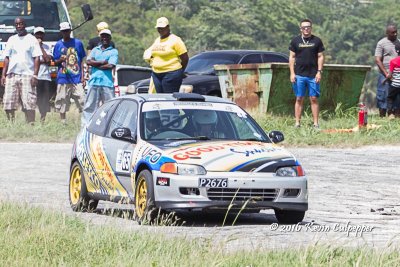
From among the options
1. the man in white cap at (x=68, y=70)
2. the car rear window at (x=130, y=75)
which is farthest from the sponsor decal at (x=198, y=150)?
the car rear window at (x=130, y=75)

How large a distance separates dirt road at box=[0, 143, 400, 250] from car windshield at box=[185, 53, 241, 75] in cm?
661

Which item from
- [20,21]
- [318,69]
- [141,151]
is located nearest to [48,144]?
[20,21]

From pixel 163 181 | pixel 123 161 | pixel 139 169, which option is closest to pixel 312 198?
pixel 123 161

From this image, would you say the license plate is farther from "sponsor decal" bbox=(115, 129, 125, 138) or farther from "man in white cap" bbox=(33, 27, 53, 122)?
"man in white cap" bbox=(33, 27, 53, 122)

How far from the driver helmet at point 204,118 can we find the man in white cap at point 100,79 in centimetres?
842

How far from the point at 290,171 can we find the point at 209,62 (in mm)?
15946

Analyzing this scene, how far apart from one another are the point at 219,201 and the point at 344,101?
1470 cm

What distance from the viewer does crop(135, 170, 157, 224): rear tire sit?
11.3 meters

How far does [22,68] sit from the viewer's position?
22969mm

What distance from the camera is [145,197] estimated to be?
11.6 meters

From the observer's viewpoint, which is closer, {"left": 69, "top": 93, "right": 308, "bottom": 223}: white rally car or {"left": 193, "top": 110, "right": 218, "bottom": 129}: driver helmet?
{"left": 69, "top": 93, "right": 308, "bottom": 223}: white rally car

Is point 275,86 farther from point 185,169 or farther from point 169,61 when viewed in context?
point 185,169

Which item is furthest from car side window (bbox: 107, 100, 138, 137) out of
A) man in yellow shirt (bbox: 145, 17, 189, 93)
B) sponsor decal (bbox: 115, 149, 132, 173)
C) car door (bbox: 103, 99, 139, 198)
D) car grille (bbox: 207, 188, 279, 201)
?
man in yellow shirt (bbox: 145, 17, 189, 93)

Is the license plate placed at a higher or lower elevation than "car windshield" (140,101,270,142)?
lower
